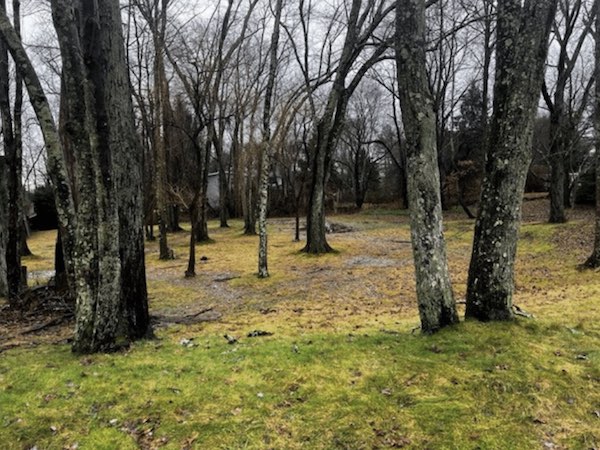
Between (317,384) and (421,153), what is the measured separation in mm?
2328

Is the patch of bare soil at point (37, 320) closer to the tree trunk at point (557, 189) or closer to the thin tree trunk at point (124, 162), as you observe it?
the thin tree trunk at point (124, 162)

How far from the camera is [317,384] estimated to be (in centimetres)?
334

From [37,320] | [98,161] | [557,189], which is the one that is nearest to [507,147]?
[98,161]

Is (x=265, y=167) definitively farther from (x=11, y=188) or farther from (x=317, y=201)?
(x=11, y=188)

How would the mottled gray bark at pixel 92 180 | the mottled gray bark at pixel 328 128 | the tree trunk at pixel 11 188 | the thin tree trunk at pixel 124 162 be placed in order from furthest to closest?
the mottled gray bark at pixel 328 128
the tree trunk at pixel 11 188
the thin tree trunk at pixel 124 162
the mottled gray bark at pixel 92 180

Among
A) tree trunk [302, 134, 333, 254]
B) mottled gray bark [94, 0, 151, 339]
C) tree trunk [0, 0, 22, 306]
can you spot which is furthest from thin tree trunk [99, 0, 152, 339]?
tree trunk [302, 134, 333, 254]

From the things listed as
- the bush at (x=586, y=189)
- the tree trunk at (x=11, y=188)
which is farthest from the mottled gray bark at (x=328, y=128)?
the bush at (x=586, y=189)

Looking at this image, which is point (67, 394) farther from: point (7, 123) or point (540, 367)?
point (7, 123)

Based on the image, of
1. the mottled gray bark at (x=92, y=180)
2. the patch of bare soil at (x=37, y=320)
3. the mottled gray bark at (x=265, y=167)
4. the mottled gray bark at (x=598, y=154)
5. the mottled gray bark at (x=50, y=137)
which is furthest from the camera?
the mottled gray bark at (x=265, y=167)

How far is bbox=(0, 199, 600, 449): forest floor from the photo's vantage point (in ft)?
8.82

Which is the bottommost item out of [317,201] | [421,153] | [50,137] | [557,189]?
[317,201]

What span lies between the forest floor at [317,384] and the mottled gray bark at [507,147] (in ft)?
1.44

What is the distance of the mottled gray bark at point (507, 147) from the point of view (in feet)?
12.0

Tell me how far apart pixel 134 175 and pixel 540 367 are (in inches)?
172
